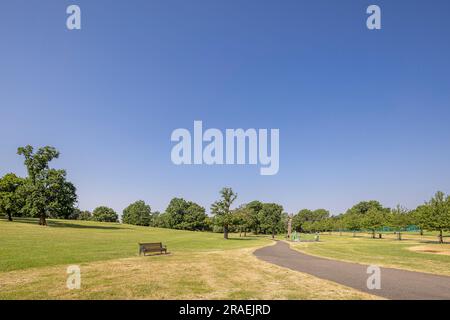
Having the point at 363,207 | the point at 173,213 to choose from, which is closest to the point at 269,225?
the point at 173,213

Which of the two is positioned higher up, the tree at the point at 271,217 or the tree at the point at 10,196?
the tree at the point at 10,196

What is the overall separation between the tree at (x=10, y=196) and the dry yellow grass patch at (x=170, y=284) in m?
57.0

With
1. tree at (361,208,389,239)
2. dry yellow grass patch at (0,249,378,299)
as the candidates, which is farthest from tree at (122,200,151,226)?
dry yellow grass patch at (0,249,378,299)

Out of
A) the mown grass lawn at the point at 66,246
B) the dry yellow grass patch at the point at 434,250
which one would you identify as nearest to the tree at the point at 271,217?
the mown grass lawn at the point at 66,246

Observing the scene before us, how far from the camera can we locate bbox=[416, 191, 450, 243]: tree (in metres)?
42.5

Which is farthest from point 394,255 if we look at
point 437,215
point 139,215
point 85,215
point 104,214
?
point 85,215

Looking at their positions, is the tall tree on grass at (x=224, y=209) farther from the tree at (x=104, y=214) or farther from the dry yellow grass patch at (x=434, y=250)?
the tree at (x=104, y=214)

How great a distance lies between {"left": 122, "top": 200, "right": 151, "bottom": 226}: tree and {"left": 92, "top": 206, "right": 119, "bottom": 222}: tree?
36.6 ft

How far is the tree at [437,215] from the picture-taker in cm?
4249
